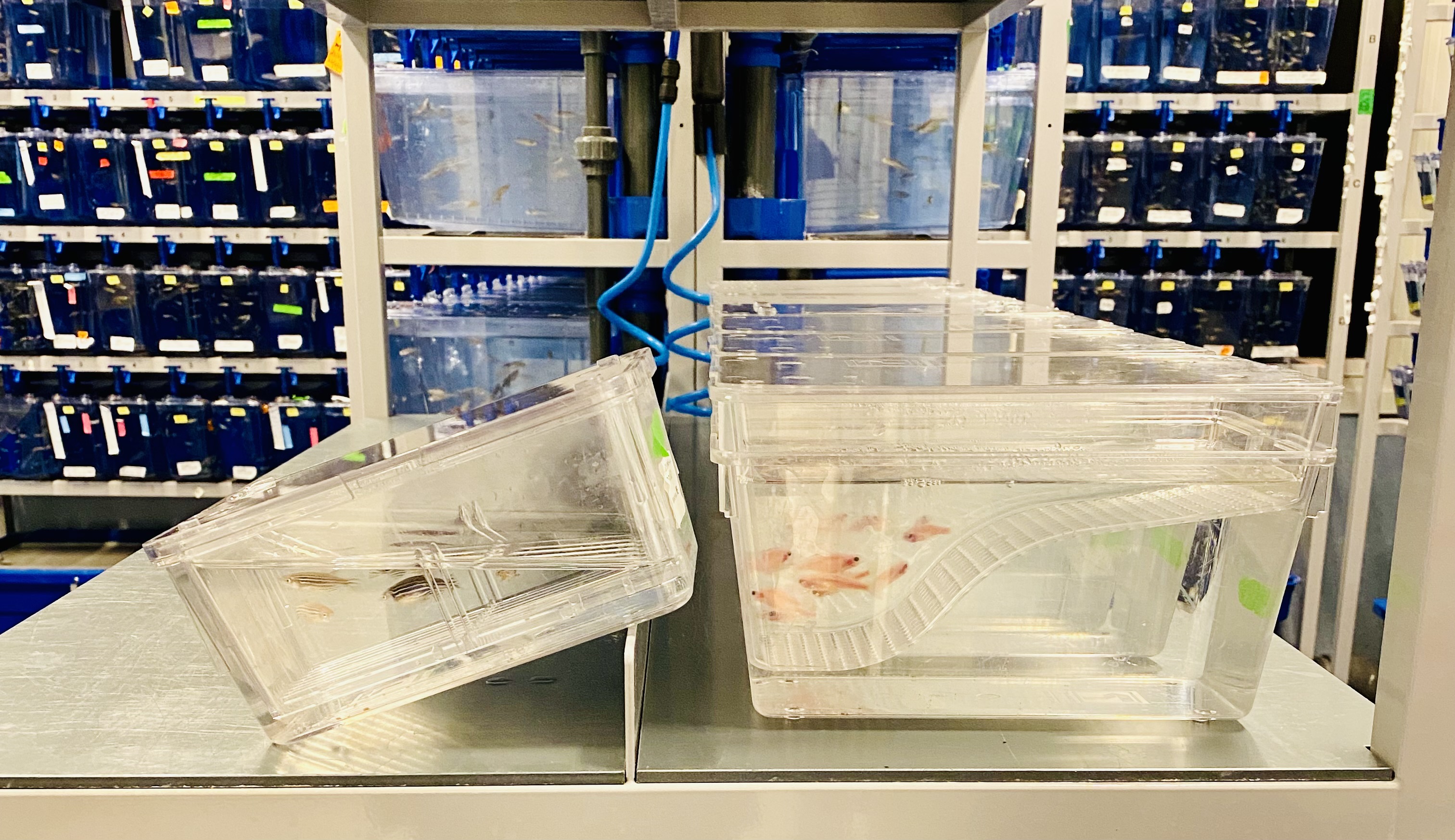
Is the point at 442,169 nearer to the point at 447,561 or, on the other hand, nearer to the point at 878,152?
the point at 878,152

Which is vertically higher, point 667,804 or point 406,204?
point 406,204

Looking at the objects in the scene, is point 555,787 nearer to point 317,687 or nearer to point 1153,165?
point 317,687

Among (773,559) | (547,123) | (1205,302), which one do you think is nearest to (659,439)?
(773,559)

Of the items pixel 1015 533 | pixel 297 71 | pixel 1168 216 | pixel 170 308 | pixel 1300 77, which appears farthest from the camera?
pixel 170 308

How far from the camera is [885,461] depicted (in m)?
0.60

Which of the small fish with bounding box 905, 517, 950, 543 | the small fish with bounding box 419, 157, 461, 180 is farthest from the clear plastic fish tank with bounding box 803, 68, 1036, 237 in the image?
the small fish with bounding box 905, 517, 950, 543

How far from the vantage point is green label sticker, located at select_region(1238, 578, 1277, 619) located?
605 millimetres

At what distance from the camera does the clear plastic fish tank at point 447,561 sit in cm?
60

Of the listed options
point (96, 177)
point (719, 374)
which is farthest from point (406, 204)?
point (96, 177)

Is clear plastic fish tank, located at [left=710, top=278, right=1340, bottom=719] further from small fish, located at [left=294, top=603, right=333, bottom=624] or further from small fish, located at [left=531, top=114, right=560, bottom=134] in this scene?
small fish, located at [left=531, top=114, right=560, bottom=134]

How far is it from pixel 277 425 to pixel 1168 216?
2.83 metres

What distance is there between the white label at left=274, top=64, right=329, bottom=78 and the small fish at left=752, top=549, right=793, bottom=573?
293 centimetres

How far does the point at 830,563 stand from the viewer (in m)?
0.61

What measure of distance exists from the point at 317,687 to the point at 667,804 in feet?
0.78
